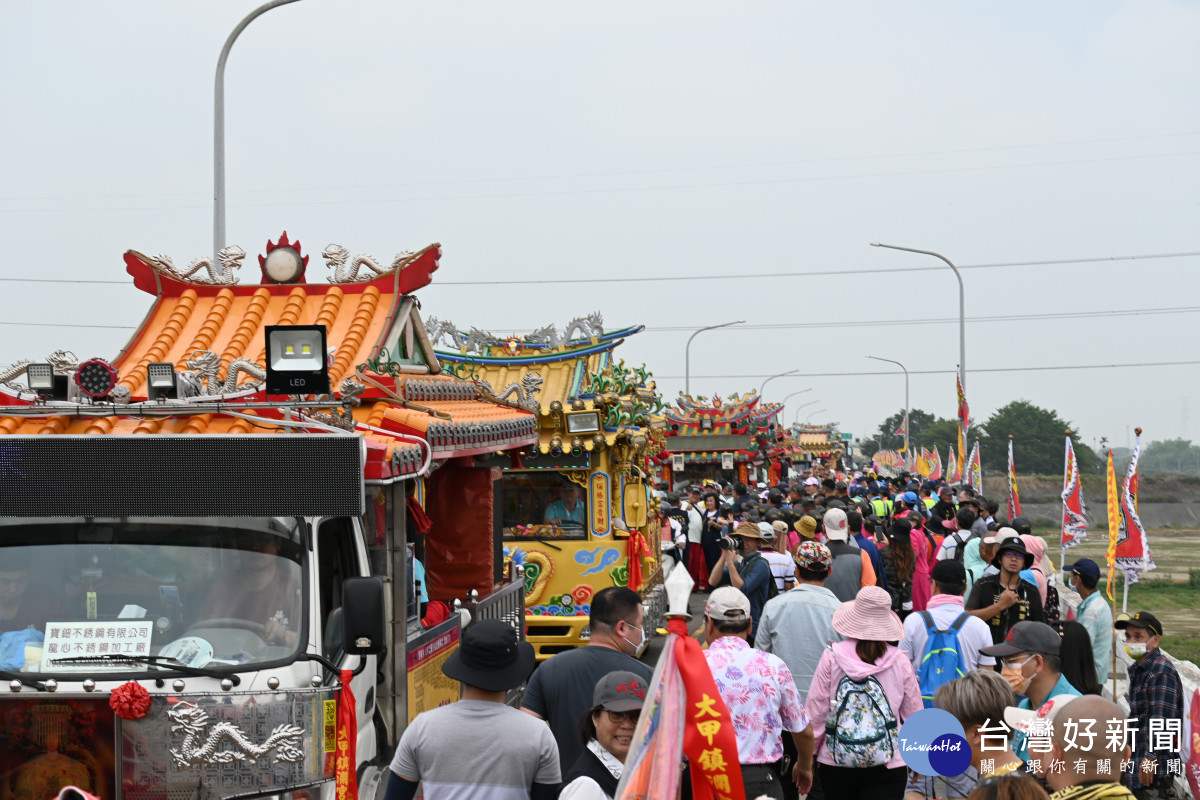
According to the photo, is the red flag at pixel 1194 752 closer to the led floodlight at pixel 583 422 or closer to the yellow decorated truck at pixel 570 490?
the yellow decorated truck at pixel 570 490

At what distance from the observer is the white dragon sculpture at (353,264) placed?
8062 mm

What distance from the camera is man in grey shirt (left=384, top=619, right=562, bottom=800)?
432 centimetres

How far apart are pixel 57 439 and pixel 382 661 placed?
78.1 inches

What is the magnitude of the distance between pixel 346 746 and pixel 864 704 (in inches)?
97.6

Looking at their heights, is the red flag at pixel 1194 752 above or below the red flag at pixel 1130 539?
below

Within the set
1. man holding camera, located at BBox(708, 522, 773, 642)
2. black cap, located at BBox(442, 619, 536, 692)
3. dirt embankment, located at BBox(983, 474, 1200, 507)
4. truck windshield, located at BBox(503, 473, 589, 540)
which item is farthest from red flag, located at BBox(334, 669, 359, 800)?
dirt embankment, located at BBox(983, 474, 1200, 507)

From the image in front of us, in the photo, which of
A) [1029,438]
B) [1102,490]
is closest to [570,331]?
[1102,490]

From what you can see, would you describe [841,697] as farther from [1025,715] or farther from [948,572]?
[948,572]

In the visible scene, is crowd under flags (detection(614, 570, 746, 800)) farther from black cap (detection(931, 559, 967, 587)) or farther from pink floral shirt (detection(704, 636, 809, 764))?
black cap (detection(931, 559, 967, 587))

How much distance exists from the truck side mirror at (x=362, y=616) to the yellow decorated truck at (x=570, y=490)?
830cm

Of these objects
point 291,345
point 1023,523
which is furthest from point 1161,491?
point 291,345

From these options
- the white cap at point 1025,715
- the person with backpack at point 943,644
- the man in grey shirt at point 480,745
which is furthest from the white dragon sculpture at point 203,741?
the person with backpack at point 943,644

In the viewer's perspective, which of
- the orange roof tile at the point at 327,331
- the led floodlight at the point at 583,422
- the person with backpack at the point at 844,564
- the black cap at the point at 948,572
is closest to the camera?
the orange roof tile at the point at 327,331

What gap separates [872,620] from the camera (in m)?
5.79
